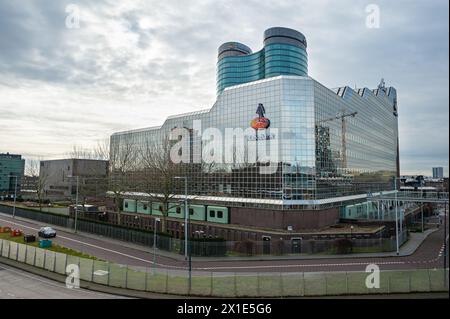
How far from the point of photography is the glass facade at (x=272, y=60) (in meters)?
137

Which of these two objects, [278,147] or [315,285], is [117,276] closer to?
[315,285]

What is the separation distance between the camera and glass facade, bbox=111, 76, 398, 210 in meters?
Result: 52.5

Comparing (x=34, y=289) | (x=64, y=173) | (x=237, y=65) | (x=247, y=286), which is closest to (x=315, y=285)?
(x=247, y=286)

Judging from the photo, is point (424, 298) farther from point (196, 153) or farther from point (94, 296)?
point (196, 153)

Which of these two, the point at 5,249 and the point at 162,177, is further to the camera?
the point at 162,177

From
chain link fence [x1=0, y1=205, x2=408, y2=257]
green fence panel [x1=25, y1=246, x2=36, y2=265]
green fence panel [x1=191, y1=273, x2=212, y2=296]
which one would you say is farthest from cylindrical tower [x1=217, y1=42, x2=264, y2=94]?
green fence panel [x1=191, y1=273, x2=212, y2=296]

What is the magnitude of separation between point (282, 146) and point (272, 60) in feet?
307

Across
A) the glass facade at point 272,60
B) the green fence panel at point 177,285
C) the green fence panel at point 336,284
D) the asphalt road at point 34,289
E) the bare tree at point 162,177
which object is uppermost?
the glass facade at point 272,60

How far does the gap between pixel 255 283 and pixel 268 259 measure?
14887mm

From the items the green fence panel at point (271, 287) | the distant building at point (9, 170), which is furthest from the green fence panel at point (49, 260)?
the distant building at point (9, 170)

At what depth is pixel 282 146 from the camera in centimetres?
5288

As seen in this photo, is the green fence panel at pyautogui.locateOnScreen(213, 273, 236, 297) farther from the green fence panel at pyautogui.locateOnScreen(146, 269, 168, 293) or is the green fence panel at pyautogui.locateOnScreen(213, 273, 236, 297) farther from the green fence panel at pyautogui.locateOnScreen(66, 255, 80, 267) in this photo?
the green fence panel at pyautogui.locateOnScreen(66, 255, 80, 267)

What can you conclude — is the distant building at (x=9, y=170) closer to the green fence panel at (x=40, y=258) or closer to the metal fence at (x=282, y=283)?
the green fence panel at (x=40, y=258)

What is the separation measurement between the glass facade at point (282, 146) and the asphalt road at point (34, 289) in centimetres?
3028
